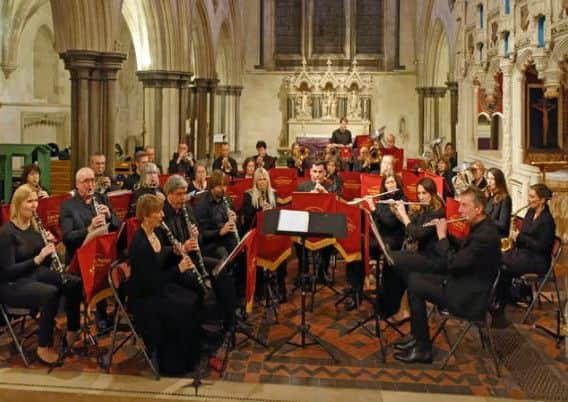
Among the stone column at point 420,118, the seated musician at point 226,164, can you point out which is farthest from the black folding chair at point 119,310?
the stone column at point 420,118

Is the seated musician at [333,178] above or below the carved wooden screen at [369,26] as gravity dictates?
below

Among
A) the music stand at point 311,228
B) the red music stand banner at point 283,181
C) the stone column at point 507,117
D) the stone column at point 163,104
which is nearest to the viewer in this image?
the music stand at point 311,228

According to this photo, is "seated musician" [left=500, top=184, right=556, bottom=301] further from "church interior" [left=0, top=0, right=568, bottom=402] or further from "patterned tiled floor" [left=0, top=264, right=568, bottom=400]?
"patterned tiled floor" [left=0, top=264, right=568, bottom=400]

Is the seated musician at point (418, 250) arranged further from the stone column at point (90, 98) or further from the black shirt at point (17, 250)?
the stone column at point (90, 98)

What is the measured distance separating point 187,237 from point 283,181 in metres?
3.70

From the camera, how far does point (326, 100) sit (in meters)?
22.0

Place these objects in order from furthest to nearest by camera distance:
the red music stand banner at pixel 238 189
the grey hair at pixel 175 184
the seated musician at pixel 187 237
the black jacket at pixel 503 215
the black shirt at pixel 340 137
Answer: the black shirt at pixel 340 137 < the red music stand banner at pixel 238 189 < the black jacket at pixel 503 215 < the grey hair at pixel 175 184 < the seated musician at pixel 187 237

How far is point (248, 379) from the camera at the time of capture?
467cm

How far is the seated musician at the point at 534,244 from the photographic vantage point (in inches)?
227

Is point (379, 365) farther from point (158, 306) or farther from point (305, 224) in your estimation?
point (158, 306)

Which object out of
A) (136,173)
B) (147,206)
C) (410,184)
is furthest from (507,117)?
(147,206)

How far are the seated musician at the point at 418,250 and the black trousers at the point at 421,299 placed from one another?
0.33 metres

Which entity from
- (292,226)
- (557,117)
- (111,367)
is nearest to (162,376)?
(111,367)

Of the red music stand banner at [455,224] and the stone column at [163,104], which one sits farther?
the stone column at [163,104]
